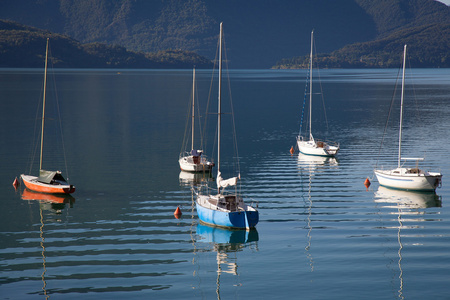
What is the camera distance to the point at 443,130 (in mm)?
80625

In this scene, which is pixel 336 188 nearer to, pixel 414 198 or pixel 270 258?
pixel 414 198

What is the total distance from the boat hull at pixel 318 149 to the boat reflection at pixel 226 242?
Result: 28.0m

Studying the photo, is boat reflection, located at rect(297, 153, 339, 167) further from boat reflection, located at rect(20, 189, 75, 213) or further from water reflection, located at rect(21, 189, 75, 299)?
water reflection, located at rect(21, 189, 75, 299)

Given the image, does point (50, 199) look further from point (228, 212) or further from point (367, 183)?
point (367, 183)

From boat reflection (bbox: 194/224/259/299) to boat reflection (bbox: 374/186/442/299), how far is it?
8.65 meters

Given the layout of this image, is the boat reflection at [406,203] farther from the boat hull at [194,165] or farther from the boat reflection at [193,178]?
the boat hull at [194,165]

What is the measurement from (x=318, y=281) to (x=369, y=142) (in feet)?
157

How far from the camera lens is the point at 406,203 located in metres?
40.5

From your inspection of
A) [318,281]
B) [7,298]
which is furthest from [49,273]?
[318,281]

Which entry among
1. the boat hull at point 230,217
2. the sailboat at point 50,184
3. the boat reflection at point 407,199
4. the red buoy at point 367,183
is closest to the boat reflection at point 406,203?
→ the boat reflection at point 407,199

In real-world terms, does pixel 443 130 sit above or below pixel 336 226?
above

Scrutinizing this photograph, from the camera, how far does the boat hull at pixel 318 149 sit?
195 feet

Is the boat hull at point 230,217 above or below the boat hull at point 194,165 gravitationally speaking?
below

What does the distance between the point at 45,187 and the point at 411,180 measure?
28090 millimetres
